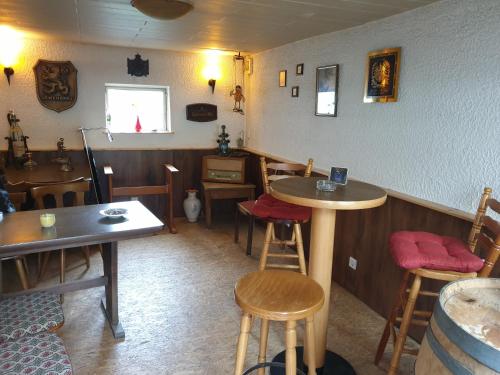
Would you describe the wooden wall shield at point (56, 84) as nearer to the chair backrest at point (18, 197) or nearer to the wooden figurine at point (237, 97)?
the chair backrest at point (18, 197)

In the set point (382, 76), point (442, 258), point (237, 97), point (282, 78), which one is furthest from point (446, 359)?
point (237, 97)

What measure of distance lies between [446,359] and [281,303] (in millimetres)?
616

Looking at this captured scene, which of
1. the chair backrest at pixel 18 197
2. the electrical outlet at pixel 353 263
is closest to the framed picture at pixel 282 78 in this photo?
the electrical outlet at pixel 353 263

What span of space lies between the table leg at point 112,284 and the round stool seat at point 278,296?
1.14 m

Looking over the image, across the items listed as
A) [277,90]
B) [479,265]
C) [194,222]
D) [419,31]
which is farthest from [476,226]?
[194,222]

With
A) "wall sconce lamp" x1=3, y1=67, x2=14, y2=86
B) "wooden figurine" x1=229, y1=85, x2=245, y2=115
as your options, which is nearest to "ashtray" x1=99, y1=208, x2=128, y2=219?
"wall sconce lamp" x1=3, y1=67, x2=14, y2=86

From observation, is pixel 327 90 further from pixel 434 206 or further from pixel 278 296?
pixel 278 296

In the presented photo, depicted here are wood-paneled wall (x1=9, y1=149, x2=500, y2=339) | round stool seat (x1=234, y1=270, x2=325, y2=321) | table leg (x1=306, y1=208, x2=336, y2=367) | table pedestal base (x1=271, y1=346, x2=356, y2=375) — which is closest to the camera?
round stool seat (x1=234, y1=270, x2=325, y2=321)

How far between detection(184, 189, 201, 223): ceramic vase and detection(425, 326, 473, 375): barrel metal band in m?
3.86

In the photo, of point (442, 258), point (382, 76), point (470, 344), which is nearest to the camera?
point (470, 344)

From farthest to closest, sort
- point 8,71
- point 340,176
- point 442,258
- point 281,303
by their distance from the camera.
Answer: point 8,71, point 340,176, point 442,258, point 281,303

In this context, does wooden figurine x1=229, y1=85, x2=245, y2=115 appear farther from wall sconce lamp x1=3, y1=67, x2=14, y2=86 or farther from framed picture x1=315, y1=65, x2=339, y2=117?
wall sconce lamp x1=3, y1=67, x2=14, y2=86

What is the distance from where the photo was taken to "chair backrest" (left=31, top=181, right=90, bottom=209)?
2604 mm

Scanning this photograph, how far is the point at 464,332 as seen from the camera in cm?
69
